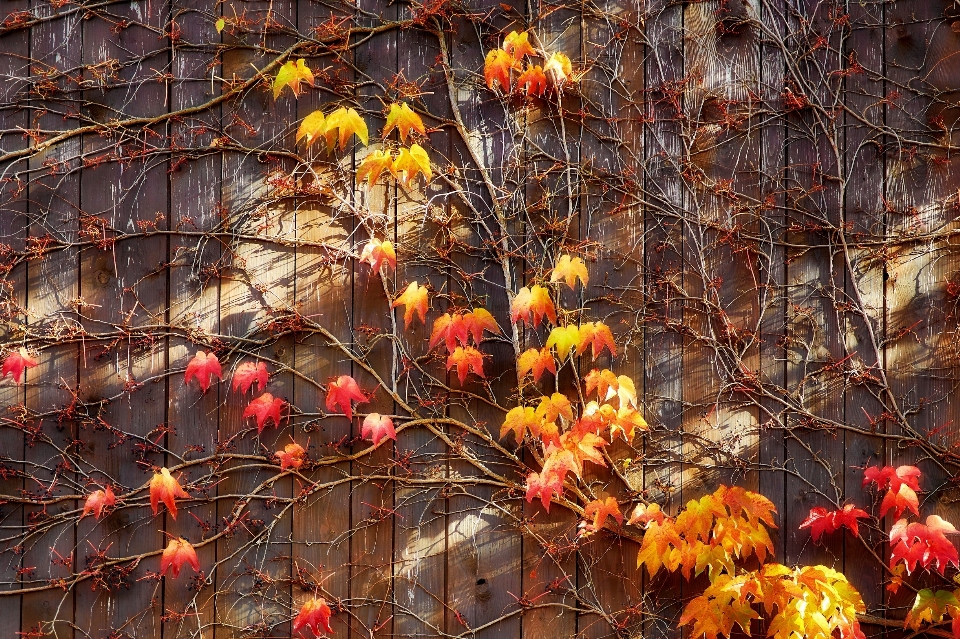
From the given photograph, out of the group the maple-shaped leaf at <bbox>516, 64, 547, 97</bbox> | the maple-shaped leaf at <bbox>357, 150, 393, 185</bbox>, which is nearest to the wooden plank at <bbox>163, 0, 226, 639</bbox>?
the maple-shaped leaf at <bbox>357, 150, 393, 185</bbox>

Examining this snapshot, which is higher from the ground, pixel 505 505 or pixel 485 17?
pixel 485 17

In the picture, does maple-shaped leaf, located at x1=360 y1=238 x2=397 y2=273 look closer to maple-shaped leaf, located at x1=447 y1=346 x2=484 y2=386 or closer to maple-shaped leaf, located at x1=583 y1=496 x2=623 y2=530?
maple-shaped leaf, located at x1=447 y1=346 x2=484 y2=386

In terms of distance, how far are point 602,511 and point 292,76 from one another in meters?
1.58

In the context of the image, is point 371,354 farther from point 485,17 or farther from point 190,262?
point 485,17

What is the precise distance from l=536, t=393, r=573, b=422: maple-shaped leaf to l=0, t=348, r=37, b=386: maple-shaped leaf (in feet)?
5.02

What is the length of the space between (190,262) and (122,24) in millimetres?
778

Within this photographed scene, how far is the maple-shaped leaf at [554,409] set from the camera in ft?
7.94

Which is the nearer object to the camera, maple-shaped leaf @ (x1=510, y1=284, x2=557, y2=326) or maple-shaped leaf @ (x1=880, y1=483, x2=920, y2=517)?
maple-shaped leaf @ (x1=880, y1=483, x2=920, y2=517)

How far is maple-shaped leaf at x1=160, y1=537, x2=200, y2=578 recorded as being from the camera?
7.93 ft

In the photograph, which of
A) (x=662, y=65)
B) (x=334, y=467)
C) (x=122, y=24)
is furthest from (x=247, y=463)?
(x=662, y=65)

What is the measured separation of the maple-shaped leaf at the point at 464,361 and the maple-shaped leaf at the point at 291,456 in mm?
522

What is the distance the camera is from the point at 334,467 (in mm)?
2566

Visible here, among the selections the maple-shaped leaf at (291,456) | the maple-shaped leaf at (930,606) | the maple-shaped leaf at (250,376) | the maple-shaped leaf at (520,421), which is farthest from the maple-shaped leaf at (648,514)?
the maple-shaped leaf at (250,376)

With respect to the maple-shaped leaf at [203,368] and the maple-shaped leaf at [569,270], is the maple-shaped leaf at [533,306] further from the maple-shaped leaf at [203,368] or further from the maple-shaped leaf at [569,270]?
the maple-shaped leaf at [203,368]
